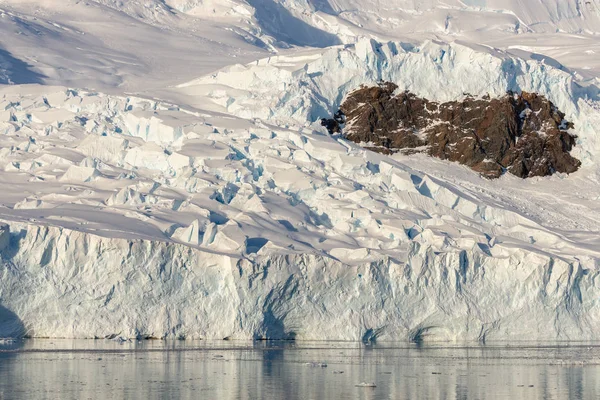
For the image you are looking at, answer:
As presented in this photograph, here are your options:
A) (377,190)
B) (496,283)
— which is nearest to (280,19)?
(377,190)

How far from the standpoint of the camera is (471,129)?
179ft

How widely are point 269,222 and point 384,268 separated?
202 inches

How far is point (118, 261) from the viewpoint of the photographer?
3578 cm

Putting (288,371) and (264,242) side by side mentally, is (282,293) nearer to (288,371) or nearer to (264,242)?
(264,242)

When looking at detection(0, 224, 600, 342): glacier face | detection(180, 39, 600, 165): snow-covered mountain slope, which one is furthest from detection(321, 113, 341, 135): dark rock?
detection(0, 224, 600, 342): glacier face

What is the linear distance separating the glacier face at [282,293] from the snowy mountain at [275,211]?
2.4 inches

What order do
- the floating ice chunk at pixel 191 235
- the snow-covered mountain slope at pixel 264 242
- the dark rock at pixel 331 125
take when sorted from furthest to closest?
1. the dark rock at pixel 331 125
2. the floating ice chunk at pixel 191 235
3. the snow-covered mountain slope at pixel 264 242

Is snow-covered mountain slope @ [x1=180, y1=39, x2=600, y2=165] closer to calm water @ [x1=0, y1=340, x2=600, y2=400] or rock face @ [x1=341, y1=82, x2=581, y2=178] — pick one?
rock face @ [x1=341, y1=82, x2=581, y2=178]

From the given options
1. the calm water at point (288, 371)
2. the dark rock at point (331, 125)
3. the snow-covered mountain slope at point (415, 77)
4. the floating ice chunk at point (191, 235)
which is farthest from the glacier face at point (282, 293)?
the snow-covered mountain slope at point (415, 77)

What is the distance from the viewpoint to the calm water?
85.1 ft

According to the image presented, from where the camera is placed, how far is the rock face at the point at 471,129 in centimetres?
5375

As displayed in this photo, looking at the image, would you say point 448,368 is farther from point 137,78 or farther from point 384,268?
point 137,78

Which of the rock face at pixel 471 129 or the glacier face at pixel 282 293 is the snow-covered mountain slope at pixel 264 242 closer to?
the glacier face at pixel 282 293

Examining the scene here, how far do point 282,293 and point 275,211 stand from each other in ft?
19.2
